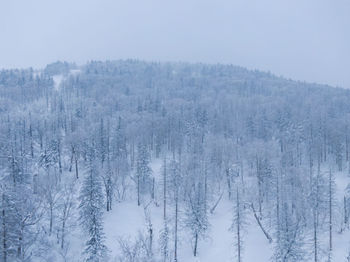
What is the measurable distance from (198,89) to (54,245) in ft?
424

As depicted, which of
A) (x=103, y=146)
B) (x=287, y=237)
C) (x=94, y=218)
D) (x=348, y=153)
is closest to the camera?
(x=287, y=237)

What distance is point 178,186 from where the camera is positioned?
188 feet

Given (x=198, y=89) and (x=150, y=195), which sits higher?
(x=198, y=89)

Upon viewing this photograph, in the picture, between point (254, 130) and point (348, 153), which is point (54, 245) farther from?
point (348, 153)

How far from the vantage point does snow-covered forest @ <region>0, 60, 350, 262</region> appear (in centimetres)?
4122

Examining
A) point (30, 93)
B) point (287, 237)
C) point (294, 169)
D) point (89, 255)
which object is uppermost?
point (30, 93)

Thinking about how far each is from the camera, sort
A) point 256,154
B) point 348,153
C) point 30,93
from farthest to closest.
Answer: point 30,93 → point 348,153 → point 256,154

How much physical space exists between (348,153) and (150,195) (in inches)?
2153

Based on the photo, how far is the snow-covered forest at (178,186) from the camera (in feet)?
135

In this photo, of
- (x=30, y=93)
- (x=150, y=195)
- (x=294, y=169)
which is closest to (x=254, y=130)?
(x=294, y=169)

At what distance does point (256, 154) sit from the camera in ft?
216

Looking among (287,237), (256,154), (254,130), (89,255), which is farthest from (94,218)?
(254,130)

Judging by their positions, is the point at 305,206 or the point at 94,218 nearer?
the point at 94,218

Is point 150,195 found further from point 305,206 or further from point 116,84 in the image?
point 116,84
